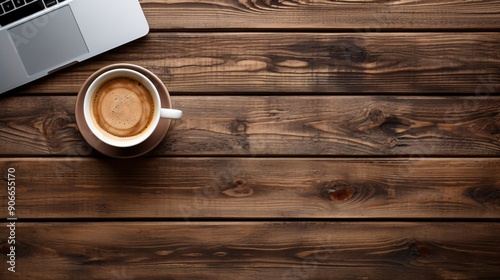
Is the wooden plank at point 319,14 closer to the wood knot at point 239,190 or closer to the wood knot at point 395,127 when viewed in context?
the wood knot at point 395,127

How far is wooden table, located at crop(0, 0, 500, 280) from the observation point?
111 cm

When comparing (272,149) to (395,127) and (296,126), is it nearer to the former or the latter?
(296,126)

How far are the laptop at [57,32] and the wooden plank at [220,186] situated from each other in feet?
0.61

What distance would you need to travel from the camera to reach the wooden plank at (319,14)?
1110 mm

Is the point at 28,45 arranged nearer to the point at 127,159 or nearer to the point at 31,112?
the point at 31,112

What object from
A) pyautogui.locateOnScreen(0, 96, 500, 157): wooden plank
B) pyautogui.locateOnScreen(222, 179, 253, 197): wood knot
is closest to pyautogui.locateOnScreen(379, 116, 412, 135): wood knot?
pyautogui.locateOnScreen(0, 96, 500, 157): wooden plank

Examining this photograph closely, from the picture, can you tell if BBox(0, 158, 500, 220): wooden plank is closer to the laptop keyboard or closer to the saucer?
the saucer

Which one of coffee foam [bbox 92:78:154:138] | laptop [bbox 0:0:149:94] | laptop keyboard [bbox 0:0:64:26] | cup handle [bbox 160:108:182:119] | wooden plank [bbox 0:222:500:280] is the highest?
laptop keyboard [bbox 0:0:64:26]

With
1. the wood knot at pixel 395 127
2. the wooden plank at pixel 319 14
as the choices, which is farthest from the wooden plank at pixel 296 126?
the wooden plank at pixel 319 14

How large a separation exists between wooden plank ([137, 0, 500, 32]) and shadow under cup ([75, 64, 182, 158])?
0.41 ft

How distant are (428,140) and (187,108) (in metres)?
0.48

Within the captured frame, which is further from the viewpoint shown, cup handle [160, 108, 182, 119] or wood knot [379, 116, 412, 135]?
wood knot [379, 116, 412, 135]

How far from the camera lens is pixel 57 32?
107 centimetres

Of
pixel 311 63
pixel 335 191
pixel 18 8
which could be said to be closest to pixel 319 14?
pixel 311 63
